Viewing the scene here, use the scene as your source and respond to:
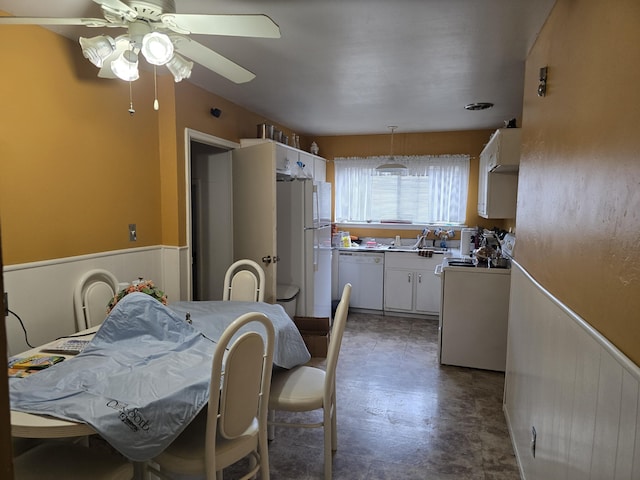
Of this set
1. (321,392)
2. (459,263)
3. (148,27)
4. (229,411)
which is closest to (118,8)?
(148,27)

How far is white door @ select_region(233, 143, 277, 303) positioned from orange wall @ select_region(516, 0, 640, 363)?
208 cm

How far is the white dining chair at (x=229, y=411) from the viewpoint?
Result: 1454 millimetres

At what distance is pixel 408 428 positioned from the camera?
258cm

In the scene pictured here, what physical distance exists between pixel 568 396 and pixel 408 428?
4.51ft

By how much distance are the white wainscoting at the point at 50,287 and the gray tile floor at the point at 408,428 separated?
1493mm

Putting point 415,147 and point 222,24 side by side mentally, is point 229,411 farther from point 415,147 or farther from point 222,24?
point 415,147

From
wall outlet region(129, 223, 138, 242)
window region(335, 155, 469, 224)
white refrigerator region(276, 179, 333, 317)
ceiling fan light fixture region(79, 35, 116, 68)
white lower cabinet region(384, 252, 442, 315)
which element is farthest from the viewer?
window region(335, 155, 469, 224)

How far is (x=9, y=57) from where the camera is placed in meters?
2.07

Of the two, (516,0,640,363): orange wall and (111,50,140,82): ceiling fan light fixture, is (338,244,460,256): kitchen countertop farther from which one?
(111,50,140,82): ceiling fan light fixture

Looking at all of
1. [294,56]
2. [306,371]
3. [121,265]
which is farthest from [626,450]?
[121,265]

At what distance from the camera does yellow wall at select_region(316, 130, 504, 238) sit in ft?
16.9

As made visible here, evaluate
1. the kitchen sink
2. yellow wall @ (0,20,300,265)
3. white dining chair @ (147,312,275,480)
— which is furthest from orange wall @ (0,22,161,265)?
the kitchen sink

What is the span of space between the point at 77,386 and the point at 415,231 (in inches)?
183

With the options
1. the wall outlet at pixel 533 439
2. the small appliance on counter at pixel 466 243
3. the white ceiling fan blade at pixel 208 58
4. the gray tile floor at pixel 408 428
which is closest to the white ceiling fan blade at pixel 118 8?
the white ceiling fan blade at pixel 208 58
